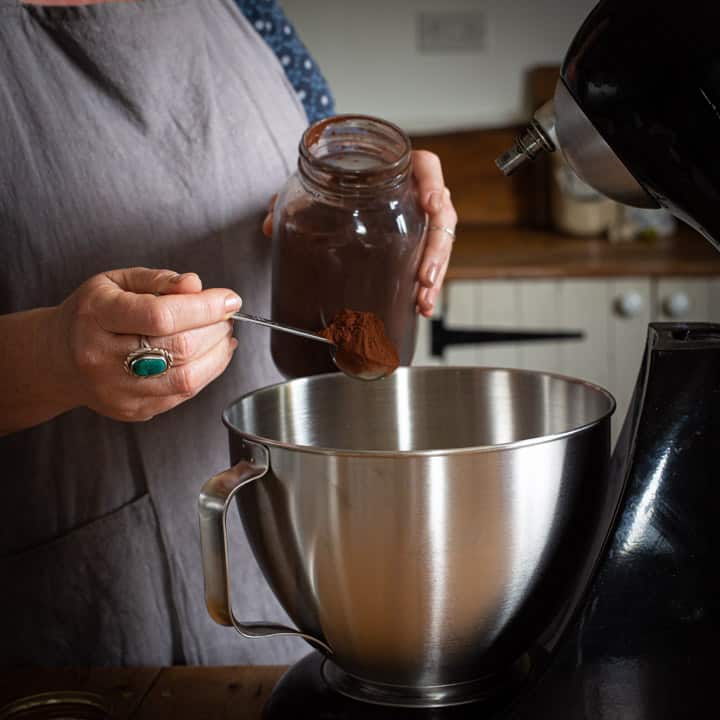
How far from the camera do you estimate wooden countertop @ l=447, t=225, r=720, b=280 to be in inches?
79.4

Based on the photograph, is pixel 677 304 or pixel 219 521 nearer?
pixel 219 521

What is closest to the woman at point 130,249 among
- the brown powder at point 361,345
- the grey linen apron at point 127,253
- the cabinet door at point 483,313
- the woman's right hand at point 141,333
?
the grey linen apron at point 127,253

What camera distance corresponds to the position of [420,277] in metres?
0.83

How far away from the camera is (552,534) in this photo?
0.60 metres

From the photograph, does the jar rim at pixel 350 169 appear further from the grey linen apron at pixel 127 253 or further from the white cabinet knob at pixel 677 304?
the white cabinet knob at pixel 677 304

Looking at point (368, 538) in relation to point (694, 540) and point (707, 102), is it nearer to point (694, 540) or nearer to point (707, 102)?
point (694, 540)

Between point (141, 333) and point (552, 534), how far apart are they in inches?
10.5

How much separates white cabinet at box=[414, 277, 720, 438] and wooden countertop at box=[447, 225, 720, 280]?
0.06ft

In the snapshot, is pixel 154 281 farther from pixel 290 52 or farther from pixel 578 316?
pixel 578 316

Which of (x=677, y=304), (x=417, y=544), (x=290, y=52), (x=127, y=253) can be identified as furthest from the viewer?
(x=677, y=304)

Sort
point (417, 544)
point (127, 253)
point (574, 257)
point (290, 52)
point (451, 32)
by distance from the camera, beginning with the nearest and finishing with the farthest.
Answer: point (417, 544) < point (127, 253) < point (290, 52) < point (574, 257) < point (451, 32)

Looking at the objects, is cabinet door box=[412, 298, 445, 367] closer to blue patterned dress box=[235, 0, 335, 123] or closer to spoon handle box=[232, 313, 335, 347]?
blue patterned dress box=[235, 0, 335, 123]

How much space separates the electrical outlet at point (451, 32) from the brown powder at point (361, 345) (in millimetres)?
1753

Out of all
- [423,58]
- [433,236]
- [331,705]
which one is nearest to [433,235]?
[433,236]
